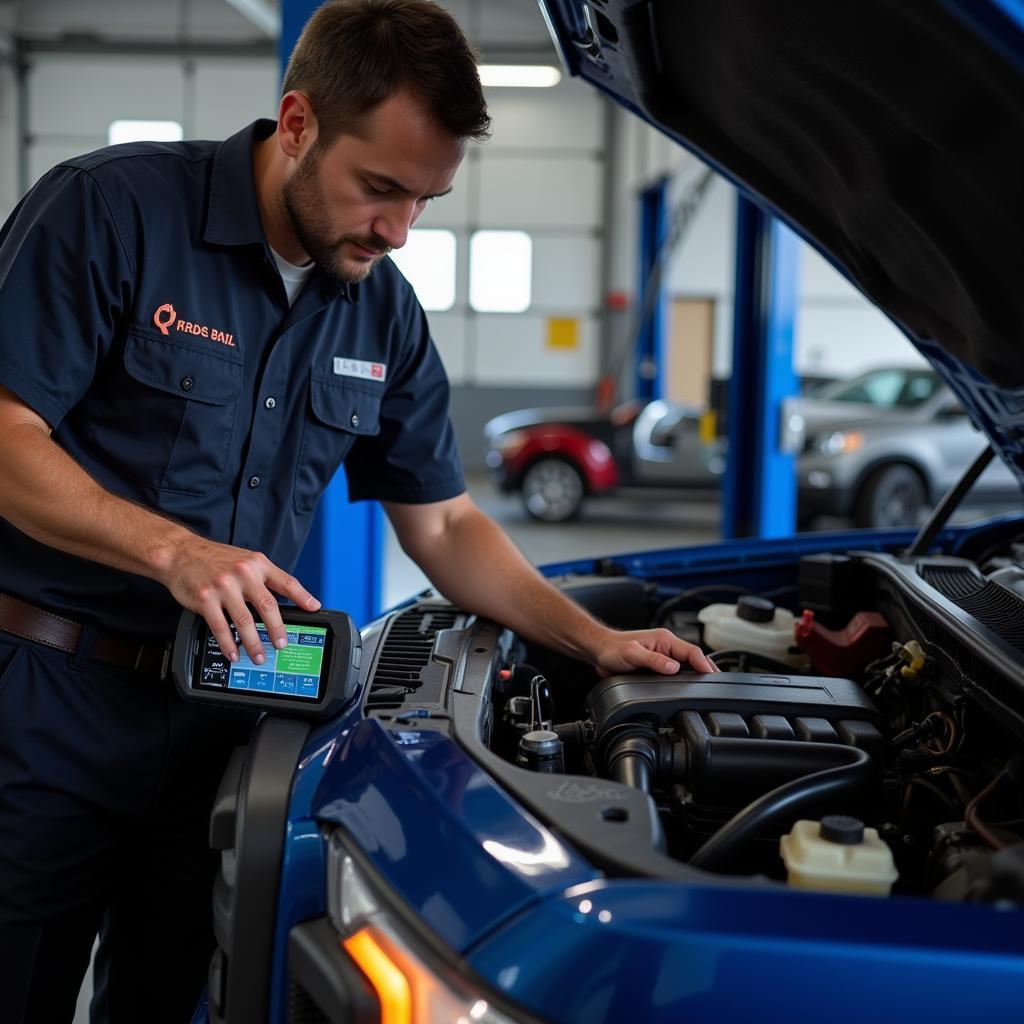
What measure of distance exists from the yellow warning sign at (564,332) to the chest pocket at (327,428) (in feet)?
39.1

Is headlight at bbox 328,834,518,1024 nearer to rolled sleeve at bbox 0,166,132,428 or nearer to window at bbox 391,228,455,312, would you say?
rolled sleeve at bbox 0,166,132,428

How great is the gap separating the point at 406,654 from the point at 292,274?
57cm

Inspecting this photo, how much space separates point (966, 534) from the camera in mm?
2172

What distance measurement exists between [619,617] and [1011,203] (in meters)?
1.04

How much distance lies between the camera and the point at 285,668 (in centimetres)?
121

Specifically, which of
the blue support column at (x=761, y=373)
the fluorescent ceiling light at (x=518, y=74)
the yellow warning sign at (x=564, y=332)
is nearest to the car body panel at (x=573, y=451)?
the blue support column at (x=761, y=373)

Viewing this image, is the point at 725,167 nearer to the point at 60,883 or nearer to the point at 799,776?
the point at 799,776

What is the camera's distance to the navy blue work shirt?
1343mm

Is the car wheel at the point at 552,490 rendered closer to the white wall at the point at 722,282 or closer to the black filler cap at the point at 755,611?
the white wall at the point at 722,282

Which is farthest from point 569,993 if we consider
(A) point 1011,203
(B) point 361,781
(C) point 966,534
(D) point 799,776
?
(C) point 966,534

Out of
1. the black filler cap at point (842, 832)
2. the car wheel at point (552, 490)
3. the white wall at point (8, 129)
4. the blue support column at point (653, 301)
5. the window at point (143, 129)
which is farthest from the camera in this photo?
the window at point (143, 129)

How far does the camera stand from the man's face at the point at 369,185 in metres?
1.39

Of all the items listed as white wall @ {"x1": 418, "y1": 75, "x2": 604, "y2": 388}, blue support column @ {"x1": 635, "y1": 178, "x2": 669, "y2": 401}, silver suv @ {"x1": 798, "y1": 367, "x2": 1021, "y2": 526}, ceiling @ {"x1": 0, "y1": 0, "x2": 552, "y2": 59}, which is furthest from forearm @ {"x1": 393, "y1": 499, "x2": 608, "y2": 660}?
ceiling @ {"x1": 0, "y1": 0, "x2": 552, "y2": 59}

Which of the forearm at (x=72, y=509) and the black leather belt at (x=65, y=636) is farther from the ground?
the forearm at (x=72, y=509)
